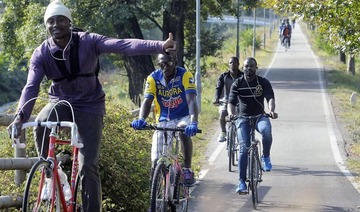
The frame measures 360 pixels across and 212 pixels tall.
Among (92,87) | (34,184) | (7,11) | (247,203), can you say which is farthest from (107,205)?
(7,11)

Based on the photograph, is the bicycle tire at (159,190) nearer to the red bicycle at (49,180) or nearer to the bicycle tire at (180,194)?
the bicycle tire at (180,194)

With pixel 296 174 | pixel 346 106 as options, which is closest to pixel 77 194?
pixel 296 174

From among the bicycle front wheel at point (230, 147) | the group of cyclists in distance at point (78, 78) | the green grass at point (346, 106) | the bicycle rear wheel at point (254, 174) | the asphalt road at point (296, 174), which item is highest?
the group of cyclists in distance at point (78, 78)

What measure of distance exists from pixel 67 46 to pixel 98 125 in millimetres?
749

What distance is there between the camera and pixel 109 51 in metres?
→ 6.21

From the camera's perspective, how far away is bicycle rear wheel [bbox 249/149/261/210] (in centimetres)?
953

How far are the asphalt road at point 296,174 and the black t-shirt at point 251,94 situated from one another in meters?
1.24

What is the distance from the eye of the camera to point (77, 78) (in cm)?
630

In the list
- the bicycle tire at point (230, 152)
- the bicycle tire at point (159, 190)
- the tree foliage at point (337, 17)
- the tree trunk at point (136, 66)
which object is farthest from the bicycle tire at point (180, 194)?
the tree trunk at point (136, 66)

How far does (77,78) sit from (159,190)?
5.67ft

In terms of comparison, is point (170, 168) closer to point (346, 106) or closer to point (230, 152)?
point (230, 152)

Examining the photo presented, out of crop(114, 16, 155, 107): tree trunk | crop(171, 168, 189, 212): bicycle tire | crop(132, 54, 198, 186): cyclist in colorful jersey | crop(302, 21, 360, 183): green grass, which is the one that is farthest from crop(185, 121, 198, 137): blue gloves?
crop(114, 16, 155, 107): tree trunk

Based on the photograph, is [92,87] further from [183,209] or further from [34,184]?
[183,209]

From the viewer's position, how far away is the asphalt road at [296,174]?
392 inches
